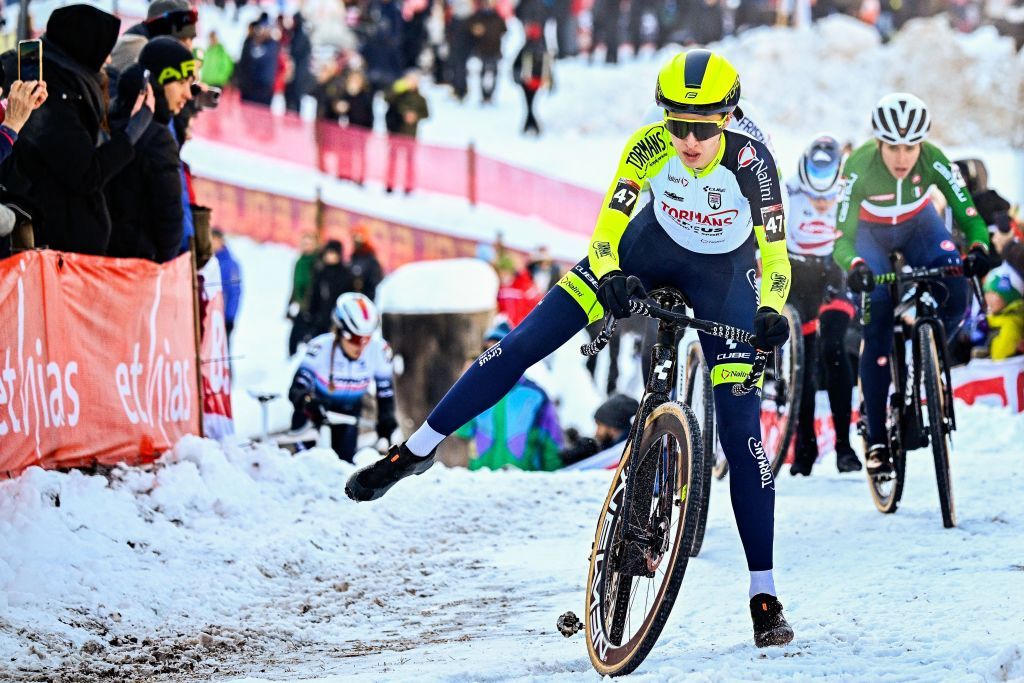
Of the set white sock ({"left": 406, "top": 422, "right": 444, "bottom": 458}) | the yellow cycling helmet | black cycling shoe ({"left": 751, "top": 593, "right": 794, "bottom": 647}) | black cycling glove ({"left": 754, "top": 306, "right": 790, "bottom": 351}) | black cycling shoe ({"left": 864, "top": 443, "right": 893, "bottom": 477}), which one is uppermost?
the yellow cycling helmet

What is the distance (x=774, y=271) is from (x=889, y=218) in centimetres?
323

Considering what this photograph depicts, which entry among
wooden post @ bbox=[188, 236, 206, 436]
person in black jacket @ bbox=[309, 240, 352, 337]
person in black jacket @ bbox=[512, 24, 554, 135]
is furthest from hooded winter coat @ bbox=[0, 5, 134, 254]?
person in black jacket @ bbox=[512, 24, 554, 135]

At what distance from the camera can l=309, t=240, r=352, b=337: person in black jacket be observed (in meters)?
17.1

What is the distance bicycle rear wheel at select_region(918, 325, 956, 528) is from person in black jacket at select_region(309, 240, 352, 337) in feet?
33.3

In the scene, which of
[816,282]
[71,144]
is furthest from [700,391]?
[71,144]

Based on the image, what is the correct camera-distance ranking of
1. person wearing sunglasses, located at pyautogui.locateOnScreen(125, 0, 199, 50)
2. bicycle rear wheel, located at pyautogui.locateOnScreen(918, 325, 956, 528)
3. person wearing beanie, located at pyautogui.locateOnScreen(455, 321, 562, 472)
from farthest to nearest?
1. person wearing beanie, located at pyautogui.locateOnScreen(455, 321, 562, 472)
2. person wearing sunglasses, located at pyautogui.locateOnScreen(125, 0, 199, 50)
3. bicycle rear wheel, located at pyautogui.locateOnScreen(918, 325, 956, 528)

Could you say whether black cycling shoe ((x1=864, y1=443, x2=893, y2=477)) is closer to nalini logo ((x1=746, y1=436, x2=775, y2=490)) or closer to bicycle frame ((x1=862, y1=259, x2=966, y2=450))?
bicycle frame ((x1=862, y1=259, x2=966, y2=450))

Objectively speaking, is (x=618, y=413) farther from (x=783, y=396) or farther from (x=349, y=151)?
(x=349, y=151)

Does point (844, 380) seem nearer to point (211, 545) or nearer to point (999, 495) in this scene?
point (999, 495)

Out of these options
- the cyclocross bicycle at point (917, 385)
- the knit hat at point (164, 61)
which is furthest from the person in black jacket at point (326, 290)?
the cyclocross bicycle at point (917, 385)

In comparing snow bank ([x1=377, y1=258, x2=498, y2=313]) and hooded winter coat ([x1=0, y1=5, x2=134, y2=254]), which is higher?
hooded winter coat ([x1=0, y1=5, x2=134, y2=254])

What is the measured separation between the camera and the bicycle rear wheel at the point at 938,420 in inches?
304

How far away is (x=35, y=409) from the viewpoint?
7.35 metres

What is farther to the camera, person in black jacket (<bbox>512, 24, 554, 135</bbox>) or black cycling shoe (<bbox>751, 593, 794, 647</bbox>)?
person in black jacket (<bbox>512, 24, 554, 135</bbox>)
